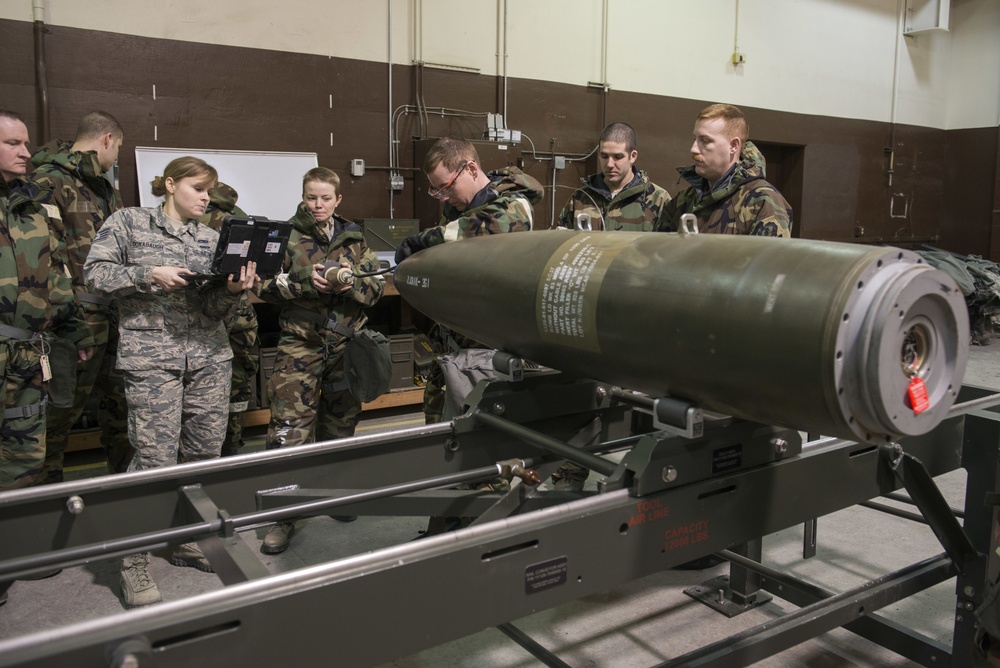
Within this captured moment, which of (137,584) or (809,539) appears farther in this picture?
(809,539)

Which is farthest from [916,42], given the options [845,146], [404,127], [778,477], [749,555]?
[778,477]

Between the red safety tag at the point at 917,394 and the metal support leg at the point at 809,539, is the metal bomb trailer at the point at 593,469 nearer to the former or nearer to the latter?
the red safety tag at the point at 917,394

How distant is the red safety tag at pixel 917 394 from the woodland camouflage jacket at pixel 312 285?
2226 millimetres

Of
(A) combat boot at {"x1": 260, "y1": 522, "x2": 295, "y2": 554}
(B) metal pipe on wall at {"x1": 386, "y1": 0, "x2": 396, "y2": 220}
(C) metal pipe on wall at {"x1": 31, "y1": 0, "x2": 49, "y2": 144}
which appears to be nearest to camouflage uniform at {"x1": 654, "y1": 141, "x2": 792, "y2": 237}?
(A) combat boot at {"x1": 260, "y1": 522, "x2": 295, "y2": 554}

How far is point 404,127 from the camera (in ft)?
18.0

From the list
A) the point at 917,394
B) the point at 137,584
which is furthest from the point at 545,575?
the point at 137,584

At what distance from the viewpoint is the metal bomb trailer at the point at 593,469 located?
45.1 inches

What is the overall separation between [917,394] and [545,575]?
0.69 m

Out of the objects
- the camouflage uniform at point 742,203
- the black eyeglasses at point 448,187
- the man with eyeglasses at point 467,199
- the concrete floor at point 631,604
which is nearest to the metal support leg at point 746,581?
the concrete floor at point 631,604

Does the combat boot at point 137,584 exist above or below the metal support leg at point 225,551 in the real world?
below

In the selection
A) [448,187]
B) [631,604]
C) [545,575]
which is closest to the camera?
[545,575]

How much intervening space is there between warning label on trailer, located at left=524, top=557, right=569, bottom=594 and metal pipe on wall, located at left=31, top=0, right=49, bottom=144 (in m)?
4.18

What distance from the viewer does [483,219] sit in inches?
100.0

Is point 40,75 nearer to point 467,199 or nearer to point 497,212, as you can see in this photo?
point 467,199
